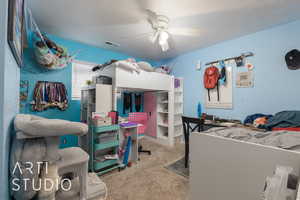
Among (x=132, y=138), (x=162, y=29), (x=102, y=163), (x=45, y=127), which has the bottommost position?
(x=102, y=163)

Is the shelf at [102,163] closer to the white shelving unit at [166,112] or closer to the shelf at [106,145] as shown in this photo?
the shelf at [106,145]

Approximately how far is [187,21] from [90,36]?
1.82 meters

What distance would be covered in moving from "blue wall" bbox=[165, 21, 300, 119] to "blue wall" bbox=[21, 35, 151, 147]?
8.64 ft

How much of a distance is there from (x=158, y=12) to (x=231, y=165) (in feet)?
6.51

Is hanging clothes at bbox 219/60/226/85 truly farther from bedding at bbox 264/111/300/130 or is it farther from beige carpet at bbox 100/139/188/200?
beige carpet at bbox 100/139/188/200

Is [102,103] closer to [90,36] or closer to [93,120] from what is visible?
[93,120]

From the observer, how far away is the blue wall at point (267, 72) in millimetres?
1964

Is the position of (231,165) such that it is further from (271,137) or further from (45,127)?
(45,127)

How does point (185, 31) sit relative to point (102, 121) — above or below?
above

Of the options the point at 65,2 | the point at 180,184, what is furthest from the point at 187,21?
the point at 180,184

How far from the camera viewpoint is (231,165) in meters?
0.84

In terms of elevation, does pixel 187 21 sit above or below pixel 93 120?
above

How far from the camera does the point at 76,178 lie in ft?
3.76

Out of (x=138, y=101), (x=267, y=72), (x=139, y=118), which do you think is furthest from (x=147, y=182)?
(x=267, y=72)
